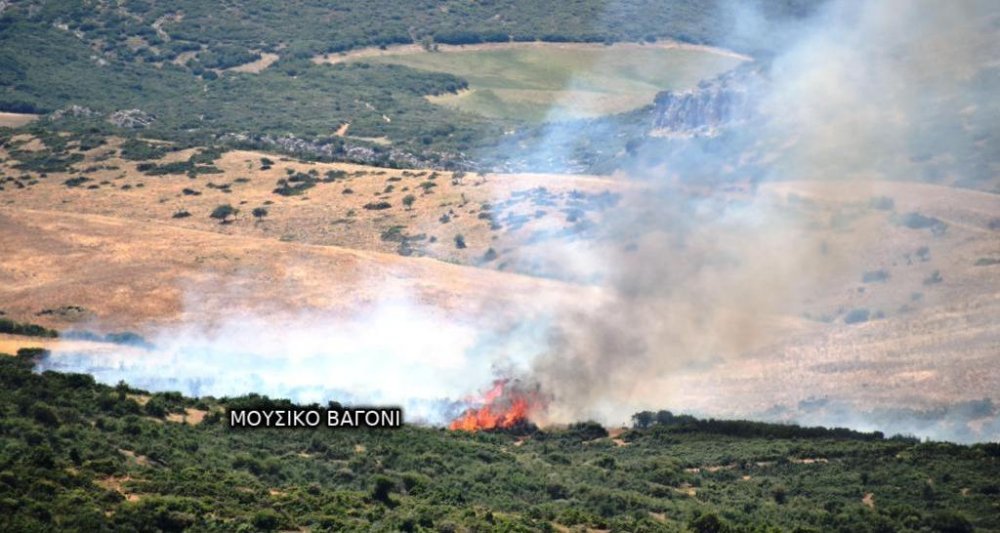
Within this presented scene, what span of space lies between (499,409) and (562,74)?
112 meters

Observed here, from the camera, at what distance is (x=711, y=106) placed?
122 m

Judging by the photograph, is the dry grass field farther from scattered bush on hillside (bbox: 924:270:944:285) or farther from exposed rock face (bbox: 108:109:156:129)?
exposed rock face (bbox: 108:109:156:129)

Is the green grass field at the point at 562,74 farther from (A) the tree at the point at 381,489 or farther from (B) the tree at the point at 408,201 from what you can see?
(A) the tree at the point at 381,489

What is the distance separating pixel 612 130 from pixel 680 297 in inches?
2201

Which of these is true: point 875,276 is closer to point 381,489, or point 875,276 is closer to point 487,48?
point 381,489

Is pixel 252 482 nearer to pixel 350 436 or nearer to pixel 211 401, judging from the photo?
pixel 350 436

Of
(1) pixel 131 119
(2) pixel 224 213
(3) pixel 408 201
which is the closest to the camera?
(2) pixel 224 213

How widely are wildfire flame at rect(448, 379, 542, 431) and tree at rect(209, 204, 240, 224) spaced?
127 feet

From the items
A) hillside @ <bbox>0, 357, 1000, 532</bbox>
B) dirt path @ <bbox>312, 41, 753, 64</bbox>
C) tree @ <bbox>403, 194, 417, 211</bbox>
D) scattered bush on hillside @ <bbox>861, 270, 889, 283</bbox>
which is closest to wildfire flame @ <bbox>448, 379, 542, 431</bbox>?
hillside @ <bbox>0, 357, 1000, 532</bbox>

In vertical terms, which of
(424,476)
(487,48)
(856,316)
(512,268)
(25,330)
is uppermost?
(487,48)

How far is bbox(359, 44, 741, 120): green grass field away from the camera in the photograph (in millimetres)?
166500

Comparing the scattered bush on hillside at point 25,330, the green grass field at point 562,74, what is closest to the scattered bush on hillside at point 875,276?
the scattered bush on hillside at point 25,330

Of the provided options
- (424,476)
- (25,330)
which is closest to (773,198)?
(25,330)

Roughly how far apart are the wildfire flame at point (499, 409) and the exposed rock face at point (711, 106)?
49482mm
